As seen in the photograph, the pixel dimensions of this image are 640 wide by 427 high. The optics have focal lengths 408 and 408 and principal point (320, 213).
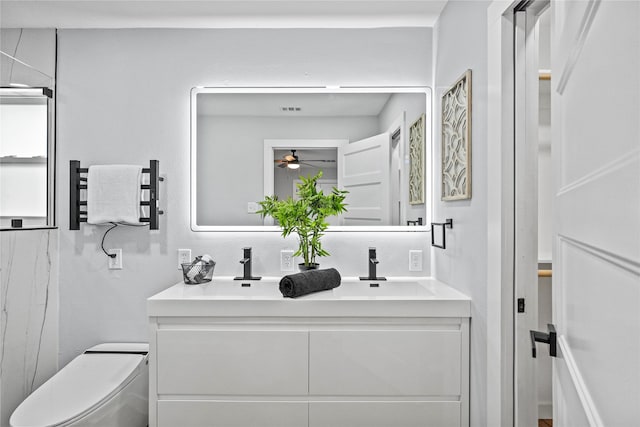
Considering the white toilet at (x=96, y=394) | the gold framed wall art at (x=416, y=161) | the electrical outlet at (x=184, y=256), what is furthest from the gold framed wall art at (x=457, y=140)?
the white toilet at (x=96, y=394)

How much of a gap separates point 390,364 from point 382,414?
219 mm

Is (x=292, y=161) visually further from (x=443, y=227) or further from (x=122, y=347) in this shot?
(x=122, y=347)

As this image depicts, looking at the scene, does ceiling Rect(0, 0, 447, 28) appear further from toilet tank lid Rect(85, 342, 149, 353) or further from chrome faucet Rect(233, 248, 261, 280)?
toilet tank lid Rect(85, 342, 149, 353)

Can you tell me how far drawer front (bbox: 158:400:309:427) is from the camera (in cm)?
179

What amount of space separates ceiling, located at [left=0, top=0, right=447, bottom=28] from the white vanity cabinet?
155 cm

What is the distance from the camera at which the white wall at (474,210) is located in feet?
5.35

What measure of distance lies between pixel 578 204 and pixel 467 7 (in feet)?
4.86

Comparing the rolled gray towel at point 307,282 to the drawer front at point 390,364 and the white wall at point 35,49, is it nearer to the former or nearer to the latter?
the drawer front at point 390,364

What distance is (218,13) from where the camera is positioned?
223 cm

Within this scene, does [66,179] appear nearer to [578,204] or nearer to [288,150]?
[288,150]

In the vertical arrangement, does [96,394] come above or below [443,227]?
below

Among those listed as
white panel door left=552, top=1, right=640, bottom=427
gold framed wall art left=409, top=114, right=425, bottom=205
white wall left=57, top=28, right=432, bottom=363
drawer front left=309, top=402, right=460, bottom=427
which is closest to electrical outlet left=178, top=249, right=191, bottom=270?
white wall left=57, top=28, right=432, bottom=363

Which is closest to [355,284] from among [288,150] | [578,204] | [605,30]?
[288,150]

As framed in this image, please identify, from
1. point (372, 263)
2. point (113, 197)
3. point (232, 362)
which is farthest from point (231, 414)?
point (113, 197)
